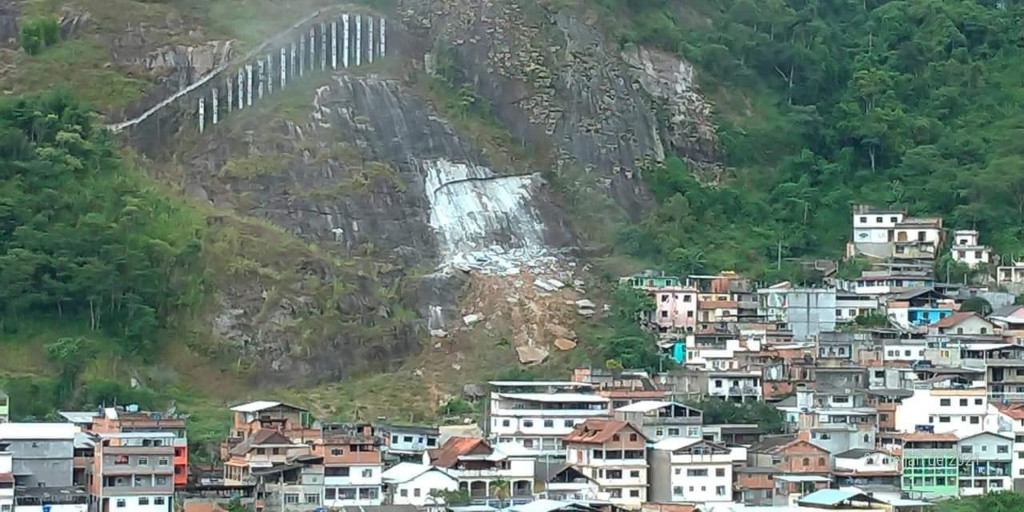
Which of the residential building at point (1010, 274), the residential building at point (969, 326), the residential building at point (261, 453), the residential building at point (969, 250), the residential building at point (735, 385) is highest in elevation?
the residential building at point (969, 250)

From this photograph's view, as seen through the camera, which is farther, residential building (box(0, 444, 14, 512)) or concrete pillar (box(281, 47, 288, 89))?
concrete pillar (box(281, 47, 288, 89))

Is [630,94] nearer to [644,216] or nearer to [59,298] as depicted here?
[644,216]

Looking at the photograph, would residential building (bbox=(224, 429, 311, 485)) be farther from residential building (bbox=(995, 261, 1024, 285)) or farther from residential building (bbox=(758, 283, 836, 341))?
residential building (bbox=(995, 261, 1024, 285))

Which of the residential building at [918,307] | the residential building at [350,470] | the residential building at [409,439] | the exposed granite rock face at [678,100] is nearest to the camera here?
the residential building at [350,470]

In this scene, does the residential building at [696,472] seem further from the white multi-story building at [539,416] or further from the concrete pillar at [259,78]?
the concrete pillar at [259,78]

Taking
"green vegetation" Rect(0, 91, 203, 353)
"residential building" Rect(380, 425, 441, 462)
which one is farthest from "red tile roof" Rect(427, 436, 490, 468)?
"green vegetation" Rect(0, 91, 203, 353)

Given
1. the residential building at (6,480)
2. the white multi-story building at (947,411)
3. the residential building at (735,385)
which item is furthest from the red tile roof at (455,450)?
the white multi-story building at (947,411)
